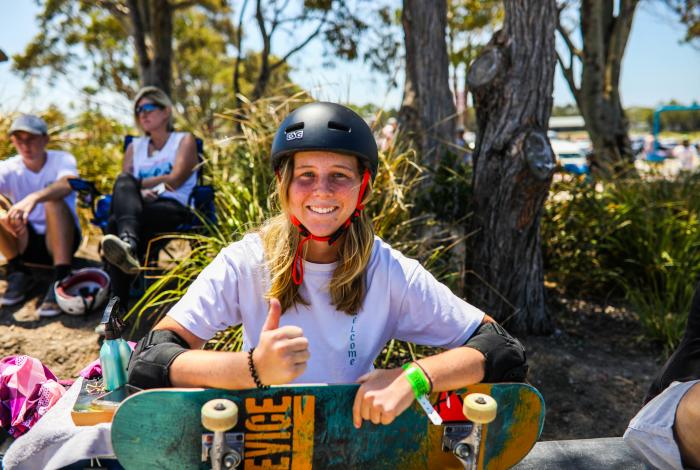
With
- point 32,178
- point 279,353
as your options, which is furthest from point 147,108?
point 279,353

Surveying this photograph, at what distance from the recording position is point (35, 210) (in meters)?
4.37

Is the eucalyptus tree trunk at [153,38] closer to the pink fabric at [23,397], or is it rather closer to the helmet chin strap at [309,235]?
the pink fabric at [23,397]

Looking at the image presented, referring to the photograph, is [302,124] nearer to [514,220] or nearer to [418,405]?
[418,405]

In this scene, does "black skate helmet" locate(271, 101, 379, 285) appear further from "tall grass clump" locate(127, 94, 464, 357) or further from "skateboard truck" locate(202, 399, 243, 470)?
"tall grass clump" locate(127, 94, 464, 357)

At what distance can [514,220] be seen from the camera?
12.3ft

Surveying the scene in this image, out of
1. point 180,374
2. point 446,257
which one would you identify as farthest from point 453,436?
point 446,257

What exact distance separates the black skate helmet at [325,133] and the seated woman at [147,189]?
1.90 m

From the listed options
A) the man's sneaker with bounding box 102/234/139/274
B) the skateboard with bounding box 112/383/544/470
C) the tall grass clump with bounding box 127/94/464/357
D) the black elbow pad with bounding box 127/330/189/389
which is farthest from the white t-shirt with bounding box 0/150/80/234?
the skateboard with bounding box 112/383/544/470

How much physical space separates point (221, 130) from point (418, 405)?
4.32m

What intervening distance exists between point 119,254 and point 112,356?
170 cm

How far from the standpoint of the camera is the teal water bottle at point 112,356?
172 cm

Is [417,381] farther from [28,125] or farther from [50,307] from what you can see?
[28,125]

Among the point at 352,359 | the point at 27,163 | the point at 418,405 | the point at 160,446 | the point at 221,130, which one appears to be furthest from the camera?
the point at 221,130

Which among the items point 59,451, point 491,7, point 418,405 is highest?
point 491,7
